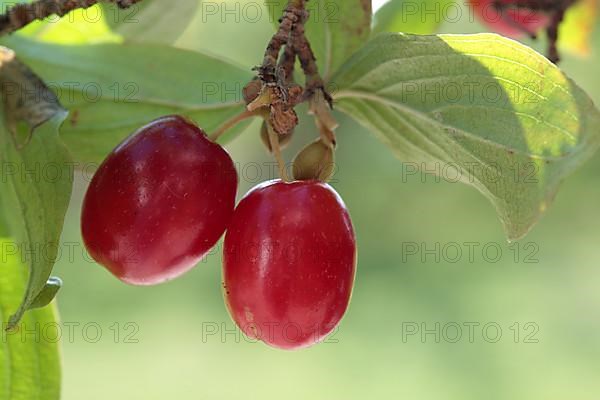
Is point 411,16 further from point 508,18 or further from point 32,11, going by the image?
point 32,11

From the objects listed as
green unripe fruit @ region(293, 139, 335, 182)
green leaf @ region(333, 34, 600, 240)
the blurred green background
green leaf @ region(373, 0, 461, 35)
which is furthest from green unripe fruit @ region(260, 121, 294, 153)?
the blurred green background

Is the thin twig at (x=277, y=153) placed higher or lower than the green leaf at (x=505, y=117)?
lower

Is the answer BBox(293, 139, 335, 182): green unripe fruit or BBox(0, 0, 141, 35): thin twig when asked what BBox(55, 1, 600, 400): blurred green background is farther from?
BBox(0, 0, 141, 35): thin twig

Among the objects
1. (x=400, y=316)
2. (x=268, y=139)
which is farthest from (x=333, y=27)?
(x=400, y=316)

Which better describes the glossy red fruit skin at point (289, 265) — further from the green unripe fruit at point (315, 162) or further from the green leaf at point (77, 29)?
the green leaf at point (77, 29)

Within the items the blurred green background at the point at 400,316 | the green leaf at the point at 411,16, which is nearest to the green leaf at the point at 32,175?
the green leaf at the point at 411,16

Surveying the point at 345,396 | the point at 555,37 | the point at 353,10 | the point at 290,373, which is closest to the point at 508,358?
the point at 345,396

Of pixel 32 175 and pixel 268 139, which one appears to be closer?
pixel 32 175
